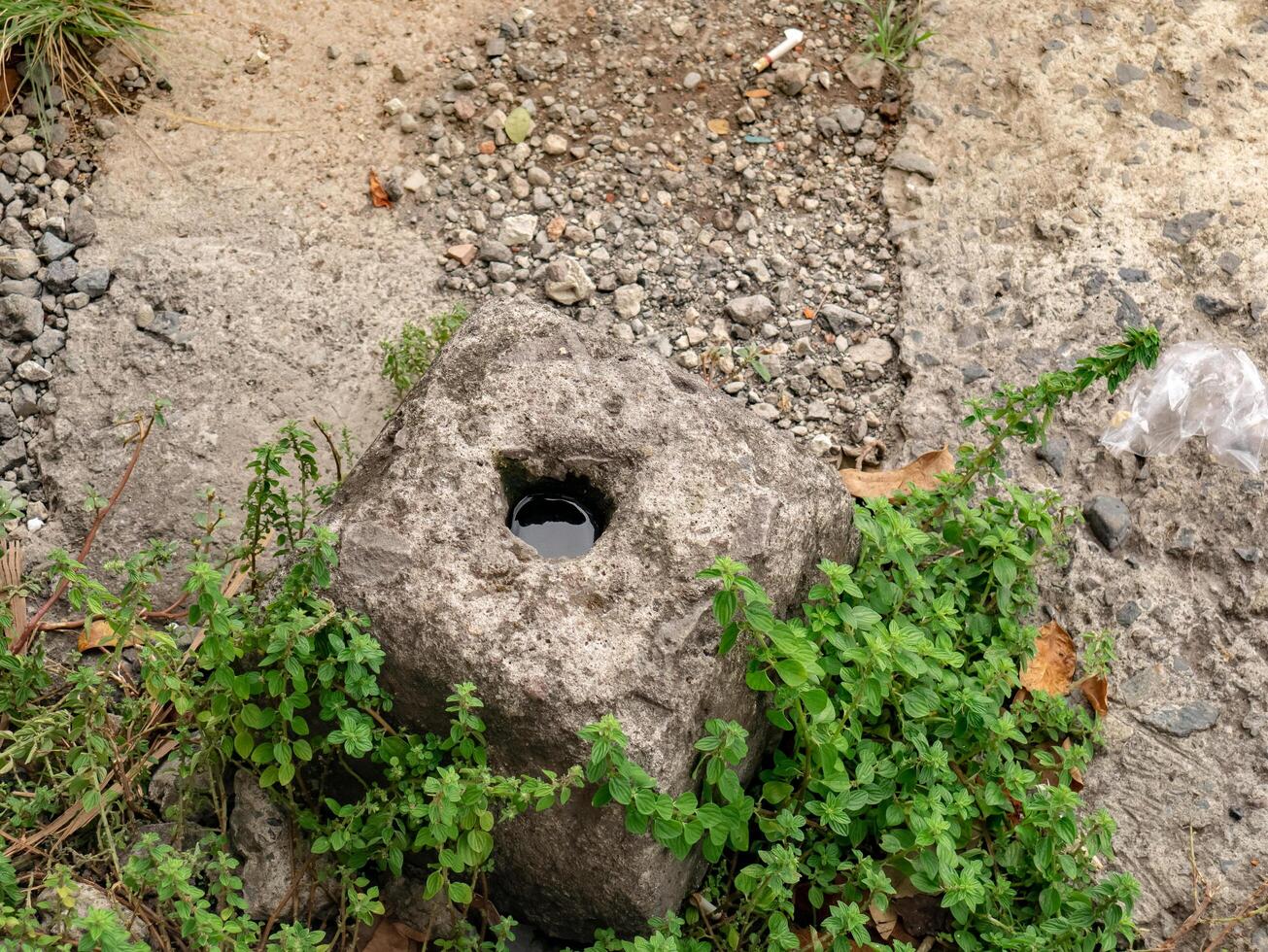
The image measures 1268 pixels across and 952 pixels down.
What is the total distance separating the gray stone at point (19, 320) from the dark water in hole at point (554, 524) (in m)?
1.96

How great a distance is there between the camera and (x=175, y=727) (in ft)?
9.98

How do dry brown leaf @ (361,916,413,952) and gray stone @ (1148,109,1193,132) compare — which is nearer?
dry brown leaf @ (361,916,413,952)

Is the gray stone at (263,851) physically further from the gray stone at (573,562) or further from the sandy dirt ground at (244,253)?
the sandy dirt ground at (244,253)

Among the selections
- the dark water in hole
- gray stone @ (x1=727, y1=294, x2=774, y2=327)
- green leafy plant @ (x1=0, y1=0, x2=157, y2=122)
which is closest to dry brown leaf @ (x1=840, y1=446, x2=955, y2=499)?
gray stone @ (x1=727, y1=294, x2=774, y2=327)

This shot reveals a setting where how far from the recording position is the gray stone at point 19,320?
3.84m

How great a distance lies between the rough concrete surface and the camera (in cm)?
313

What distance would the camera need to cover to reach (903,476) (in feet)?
11.9

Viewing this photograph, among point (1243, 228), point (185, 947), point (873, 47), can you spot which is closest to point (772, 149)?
point (873, 47)

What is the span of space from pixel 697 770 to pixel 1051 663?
120 cm

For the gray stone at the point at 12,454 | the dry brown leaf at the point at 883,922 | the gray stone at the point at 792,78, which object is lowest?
the gray stone at the point at 12,454

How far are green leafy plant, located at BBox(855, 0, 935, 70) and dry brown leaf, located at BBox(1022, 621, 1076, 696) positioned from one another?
2.30 meters

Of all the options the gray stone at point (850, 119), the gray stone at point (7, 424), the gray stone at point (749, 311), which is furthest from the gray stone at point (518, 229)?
the gray stone at point (7, 424)

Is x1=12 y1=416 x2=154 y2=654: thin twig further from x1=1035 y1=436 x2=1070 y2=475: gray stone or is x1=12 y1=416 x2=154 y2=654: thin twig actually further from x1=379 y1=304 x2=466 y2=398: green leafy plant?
x1=1035 y1=436 x2=1070 y2=475: gray stone

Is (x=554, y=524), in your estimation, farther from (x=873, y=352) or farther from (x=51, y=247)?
(x=51, y=247)
